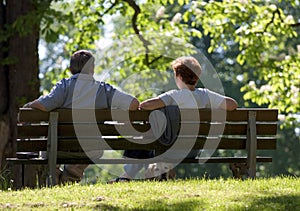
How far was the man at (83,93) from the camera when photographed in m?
8.22

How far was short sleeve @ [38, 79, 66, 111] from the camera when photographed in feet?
26.8

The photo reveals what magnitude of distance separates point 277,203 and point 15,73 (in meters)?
8.55

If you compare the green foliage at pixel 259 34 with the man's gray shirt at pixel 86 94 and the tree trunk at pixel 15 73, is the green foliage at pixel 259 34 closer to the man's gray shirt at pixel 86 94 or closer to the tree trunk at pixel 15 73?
the tree trunk at pixel 15 73

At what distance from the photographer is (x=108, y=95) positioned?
8.42 m

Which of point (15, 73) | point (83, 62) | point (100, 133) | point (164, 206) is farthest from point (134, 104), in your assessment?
point (15, 73)

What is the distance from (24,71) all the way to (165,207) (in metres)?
8.39

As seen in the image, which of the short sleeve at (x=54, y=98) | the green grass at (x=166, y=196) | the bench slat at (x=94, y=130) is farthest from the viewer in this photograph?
the short sleeve at (x=54, y=98)

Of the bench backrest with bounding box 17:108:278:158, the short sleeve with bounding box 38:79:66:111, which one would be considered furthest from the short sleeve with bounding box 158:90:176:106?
the short sleeve with bounding box 38:79:66:111

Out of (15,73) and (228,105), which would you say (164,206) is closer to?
(228,105)

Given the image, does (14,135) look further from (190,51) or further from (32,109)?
(190,51)

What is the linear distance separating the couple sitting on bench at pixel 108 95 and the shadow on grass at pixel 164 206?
2.09 meters

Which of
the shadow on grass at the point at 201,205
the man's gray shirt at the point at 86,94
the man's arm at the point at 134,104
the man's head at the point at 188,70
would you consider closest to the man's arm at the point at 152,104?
the man's arm at the point at 134,104

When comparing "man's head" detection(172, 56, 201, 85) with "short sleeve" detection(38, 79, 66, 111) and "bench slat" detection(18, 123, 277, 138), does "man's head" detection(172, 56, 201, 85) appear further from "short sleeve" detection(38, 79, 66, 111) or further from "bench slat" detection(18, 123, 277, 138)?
"short sleeve" detection(38, 79, 66, 111)

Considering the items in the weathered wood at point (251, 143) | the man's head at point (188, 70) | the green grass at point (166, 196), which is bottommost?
the green grass at point (166, 196)
